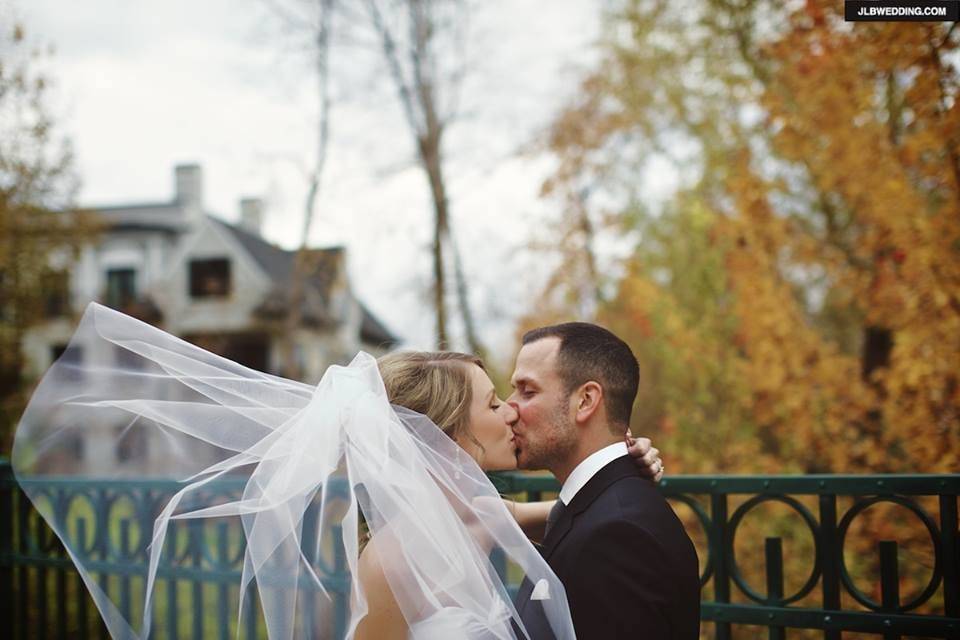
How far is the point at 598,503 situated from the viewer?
2748 mm

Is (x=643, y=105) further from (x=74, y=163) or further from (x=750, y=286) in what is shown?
(x=74, y=163)

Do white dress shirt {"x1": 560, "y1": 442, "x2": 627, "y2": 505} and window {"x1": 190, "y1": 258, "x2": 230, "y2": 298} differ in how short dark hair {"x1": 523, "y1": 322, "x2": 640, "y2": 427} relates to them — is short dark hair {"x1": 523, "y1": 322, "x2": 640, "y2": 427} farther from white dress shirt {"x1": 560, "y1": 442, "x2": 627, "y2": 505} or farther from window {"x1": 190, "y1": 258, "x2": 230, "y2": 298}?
window {"x1": 190, "y1": 258, "x2": 230, "y2": 298}

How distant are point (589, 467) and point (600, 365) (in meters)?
0.34

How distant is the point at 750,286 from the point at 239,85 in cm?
1265

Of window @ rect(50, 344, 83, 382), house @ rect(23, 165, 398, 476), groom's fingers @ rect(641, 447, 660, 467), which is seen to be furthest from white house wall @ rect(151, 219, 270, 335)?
groom's fingers @ rect(641, 447, 660, 467)

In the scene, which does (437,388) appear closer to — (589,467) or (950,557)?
(589,467)

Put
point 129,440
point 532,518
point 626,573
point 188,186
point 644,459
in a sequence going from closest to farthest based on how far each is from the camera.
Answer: point 626,573
point 644,459
point 129,440
point 532,518
point 188,186

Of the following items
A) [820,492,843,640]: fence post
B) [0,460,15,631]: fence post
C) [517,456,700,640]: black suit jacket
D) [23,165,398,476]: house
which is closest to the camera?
[517,456,700,640]: black suit jacket

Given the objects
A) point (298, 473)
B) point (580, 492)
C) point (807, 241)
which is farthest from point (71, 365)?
point (807, 241)

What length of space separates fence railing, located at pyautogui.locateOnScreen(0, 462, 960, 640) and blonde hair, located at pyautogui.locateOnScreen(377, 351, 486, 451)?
42 cm

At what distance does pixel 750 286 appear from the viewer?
704 cm

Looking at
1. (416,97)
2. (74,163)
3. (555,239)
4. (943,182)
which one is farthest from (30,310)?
(943,182)

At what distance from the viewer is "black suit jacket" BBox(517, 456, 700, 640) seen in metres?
2.46

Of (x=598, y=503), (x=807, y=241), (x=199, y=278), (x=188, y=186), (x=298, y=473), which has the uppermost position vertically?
(x=188, y=186)
